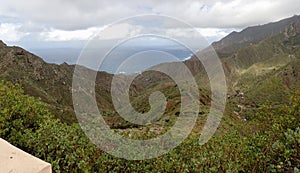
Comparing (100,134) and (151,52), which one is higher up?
(151,52)

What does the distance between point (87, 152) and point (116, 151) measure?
1.65 feet

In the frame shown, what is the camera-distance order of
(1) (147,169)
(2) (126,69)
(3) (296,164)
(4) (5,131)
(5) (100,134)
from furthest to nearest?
(2) (126,69) < (4) (5,131) < (5) (100,134) < (1) (147,169) < (3) (296,164)

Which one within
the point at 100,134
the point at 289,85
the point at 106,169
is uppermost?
the point at 100,134

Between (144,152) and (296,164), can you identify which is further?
(144,152)

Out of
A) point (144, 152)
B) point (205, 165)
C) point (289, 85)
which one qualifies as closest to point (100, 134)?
point (144, 152)

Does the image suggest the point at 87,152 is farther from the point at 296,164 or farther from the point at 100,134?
the point at 296,164

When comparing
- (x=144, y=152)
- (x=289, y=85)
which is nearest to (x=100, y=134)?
(x=144, y=152)

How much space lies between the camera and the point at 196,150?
15.4 ft

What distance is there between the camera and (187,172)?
4.14 meters

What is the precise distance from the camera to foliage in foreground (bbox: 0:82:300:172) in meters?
4.15

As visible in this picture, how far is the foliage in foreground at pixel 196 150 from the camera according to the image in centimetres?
415

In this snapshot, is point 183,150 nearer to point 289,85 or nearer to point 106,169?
point 106,169

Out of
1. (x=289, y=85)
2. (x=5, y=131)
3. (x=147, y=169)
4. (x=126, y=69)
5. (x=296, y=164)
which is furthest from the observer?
(x=289, y=85)

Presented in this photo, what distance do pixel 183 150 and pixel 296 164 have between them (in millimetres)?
1737
